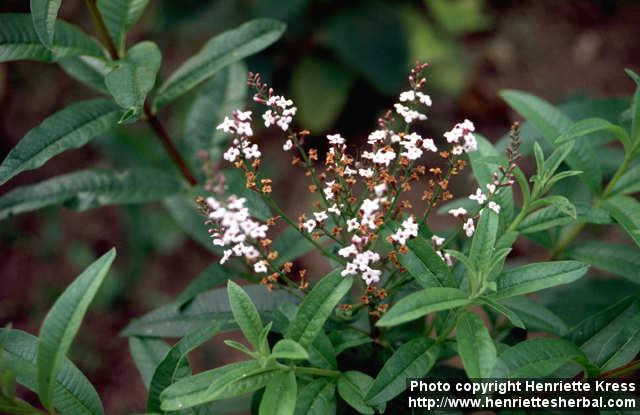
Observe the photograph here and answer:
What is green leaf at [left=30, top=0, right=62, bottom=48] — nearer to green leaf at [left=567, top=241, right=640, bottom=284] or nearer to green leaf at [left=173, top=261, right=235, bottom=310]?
green leaf at [left=173, top=261, right=235, bottom=310]

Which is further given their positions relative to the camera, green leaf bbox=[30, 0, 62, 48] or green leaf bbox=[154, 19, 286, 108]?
green leaf bbox=[154, 19, 286, 108]

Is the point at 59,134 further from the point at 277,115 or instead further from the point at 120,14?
the point at 277,115

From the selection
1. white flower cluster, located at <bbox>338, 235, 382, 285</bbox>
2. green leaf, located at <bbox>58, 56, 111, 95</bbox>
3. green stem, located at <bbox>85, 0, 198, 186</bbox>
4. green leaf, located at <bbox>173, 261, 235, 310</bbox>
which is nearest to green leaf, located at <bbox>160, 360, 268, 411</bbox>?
white flower cluster, located at <bbox>338, 235, 382, 285</bbox>

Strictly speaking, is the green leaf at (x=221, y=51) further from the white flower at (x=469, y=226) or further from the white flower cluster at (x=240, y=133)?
the white flower at (x=469, y=226)

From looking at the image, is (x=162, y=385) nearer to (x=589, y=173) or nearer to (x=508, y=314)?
(x=508, y=314)

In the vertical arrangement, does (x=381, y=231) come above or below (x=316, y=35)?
below

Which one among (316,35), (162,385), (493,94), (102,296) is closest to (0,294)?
(102,296)
